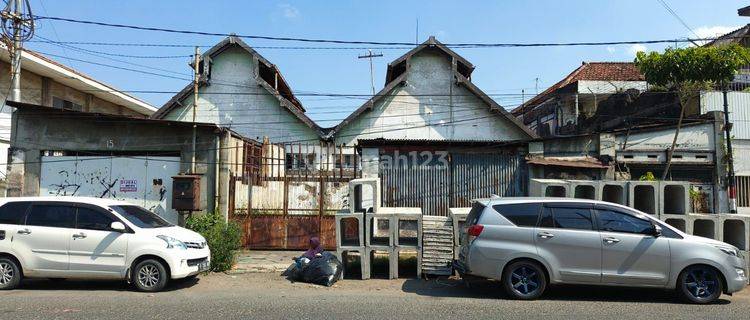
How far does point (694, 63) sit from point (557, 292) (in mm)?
9190

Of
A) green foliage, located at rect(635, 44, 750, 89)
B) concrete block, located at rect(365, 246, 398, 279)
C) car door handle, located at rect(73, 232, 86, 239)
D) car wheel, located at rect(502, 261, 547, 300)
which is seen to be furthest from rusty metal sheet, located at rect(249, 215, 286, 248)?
green foliage, located at rect(635, 44, 750, 89)

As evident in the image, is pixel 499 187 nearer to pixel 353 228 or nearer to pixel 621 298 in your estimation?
pixel 353 228

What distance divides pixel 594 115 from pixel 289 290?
805 inches

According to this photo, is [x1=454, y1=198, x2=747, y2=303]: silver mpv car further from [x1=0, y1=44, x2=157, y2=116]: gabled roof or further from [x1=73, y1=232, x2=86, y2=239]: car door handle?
[x1=0, y1=44, x2=157, y2=116]: gabled roof

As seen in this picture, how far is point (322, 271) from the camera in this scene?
9023 mm

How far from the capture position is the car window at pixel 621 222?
308 inches

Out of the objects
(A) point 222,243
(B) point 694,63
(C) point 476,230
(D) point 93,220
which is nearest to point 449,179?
(C) point 476,230

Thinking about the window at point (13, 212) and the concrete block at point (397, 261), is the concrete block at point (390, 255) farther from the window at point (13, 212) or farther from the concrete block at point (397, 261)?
the window at point (13, 212)

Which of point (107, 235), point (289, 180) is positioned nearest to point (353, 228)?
point (289, 180)

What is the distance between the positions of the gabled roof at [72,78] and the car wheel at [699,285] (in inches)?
793

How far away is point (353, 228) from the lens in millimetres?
12391

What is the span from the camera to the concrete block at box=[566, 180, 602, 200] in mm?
10023

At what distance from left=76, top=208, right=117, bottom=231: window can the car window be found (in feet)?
26.3

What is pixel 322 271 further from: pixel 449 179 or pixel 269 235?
pixel 449 179
